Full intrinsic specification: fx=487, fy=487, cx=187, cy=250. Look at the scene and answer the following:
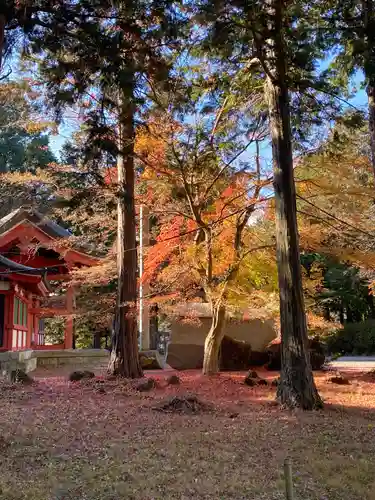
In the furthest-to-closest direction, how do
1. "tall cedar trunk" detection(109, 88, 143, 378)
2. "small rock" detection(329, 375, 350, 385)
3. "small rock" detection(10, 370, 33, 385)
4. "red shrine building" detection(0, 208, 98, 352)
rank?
1. "red shrine building" detection(0, 208, 98, 352)
2. "small rock" detection(329, 375, 350, 385)
3. "tall cedar trunk" detection(109, 88, 143, 378)
4. "small rock" detection(10, 370, 33, 385)

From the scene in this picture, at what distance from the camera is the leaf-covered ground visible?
14.5 ft

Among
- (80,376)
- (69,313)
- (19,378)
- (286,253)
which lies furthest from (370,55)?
(69,313)

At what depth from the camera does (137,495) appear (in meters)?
4.20

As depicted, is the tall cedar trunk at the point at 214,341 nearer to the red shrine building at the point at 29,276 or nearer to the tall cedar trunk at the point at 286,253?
the tall cedar trunk at the point at 286,253

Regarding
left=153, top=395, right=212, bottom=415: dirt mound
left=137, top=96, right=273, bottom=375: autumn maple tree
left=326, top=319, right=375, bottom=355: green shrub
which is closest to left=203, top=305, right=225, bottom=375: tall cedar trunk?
left=137, top=96, right=273, bottom=375: autumn maple tree

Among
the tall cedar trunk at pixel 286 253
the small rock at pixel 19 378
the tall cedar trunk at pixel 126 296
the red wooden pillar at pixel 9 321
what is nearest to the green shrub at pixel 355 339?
the red wooden pillar at pixel 9 321

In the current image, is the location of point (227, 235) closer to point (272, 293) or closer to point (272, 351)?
point (272, 293)

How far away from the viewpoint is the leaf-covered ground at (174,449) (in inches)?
174

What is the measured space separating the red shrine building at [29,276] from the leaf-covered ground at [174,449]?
7.06 m

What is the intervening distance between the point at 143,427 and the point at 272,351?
33.7ft

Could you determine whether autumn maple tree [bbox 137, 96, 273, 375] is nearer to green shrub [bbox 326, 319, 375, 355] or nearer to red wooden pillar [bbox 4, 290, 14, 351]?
red wooden pillar [bbox 4, 290, 14, 351]

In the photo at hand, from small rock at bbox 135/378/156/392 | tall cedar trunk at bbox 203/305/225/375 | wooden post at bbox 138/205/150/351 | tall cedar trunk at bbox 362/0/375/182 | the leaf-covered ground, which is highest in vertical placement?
tall cedar trunk at bbox 362/0/375/182

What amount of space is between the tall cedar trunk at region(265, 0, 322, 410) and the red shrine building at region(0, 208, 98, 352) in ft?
26.4

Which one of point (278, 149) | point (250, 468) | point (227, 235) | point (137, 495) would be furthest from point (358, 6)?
point (137, 495)
